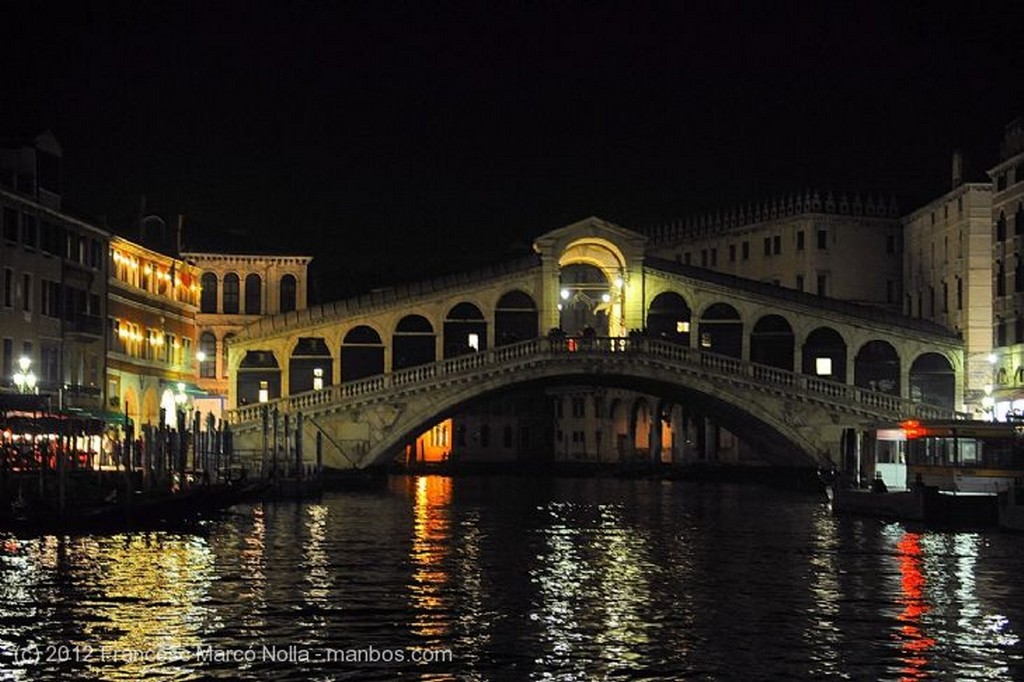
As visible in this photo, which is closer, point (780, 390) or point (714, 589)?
point (714, 589)

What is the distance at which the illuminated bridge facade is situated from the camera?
61.6m

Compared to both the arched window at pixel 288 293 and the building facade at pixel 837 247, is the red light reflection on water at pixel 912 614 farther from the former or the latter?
the building facade at pixel 837 247

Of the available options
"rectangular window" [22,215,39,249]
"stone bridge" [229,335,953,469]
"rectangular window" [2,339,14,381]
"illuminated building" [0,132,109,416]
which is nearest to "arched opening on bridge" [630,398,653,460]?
"stone bridge" [229,335,953,469]

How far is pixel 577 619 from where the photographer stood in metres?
25.5

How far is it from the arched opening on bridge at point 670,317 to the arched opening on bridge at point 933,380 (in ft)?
26.1

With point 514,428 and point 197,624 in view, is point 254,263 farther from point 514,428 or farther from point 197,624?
point 197,624

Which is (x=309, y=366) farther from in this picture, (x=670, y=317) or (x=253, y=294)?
(x=670, y=317)

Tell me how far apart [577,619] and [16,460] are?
22.4 meters

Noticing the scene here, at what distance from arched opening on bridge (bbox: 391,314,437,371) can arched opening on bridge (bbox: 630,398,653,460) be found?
99.5ft

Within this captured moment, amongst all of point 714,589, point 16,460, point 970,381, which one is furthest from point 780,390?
point 714,589

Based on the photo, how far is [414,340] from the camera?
6756 centimetres

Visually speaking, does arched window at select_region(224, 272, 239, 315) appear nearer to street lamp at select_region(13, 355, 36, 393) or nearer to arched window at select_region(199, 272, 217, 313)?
arched window at select_region(199, 272, 217, 313)

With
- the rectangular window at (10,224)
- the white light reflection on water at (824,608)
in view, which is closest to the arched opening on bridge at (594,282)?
the rectangular window at (10,224)

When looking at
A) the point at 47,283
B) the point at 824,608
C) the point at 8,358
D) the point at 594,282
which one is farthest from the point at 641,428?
the point at 824,608
